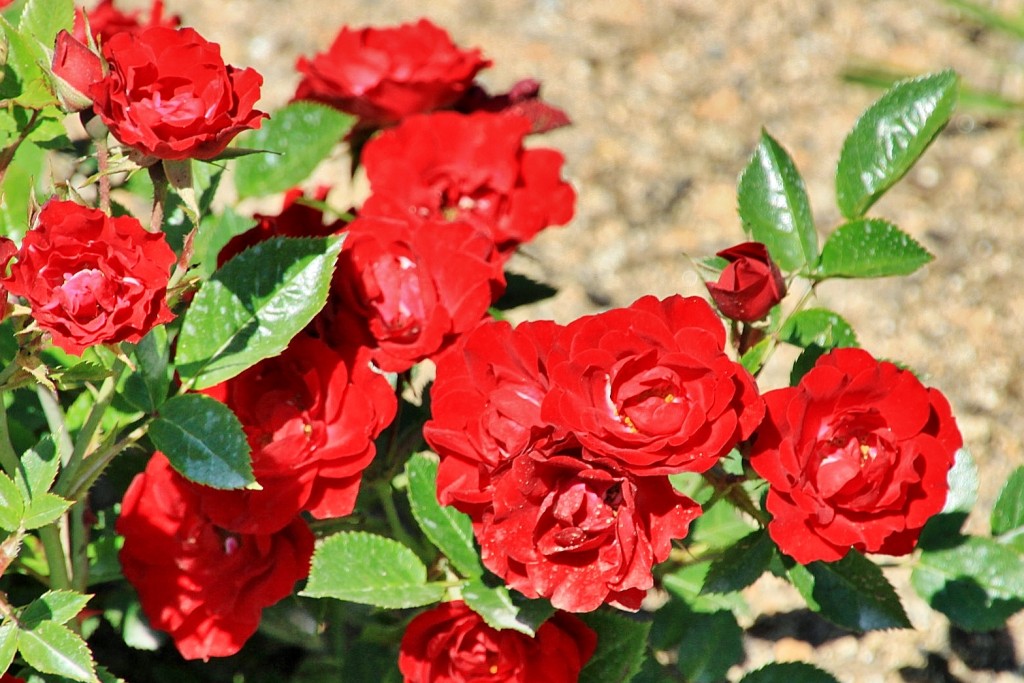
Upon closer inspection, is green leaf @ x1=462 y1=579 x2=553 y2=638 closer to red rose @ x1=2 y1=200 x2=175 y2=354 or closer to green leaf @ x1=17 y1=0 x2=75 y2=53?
red rose @ x1=2 y1=200 x2=175 y2=354

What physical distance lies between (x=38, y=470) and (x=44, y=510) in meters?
0.05

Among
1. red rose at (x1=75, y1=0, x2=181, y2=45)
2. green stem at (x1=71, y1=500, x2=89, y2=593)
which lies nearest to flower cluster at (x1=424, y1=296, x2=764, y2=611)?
green stem at (x1=71, y1=500, x2=89, y2=593)

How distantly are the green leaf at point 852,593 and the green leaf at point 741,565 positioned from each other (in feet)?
0.23

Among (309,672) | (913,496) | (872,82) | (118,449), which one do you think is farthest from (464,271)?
(872,82)

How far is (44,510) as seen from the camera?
2.97 ft

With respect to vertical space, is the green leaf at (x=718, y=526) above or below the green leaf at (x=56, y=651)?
below

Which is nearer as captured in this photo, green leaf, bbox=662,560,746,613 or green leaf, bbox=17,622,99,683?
green leaf, bbox=17,622,99,683

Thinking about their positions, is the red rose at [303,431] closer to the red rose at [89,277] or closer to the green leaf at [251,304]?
the green leaf at [251,304]

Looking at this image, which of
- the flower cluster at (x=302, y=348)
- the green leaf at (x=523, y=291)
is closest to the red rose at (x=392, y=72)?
the flower cluster at (x=302, y=348)

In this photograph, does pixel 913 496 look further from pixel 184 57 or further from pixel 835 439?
pixel 184 57

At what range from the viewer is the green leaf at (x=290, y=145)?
1346 mm

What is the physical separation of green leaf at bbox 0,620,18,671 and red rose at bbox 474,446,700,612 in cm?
39

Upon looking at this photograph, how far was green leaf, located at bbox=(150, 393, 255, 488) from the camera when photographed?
947 millimetres

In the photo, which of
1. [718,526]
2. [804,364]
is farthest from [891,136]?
[718,526]
